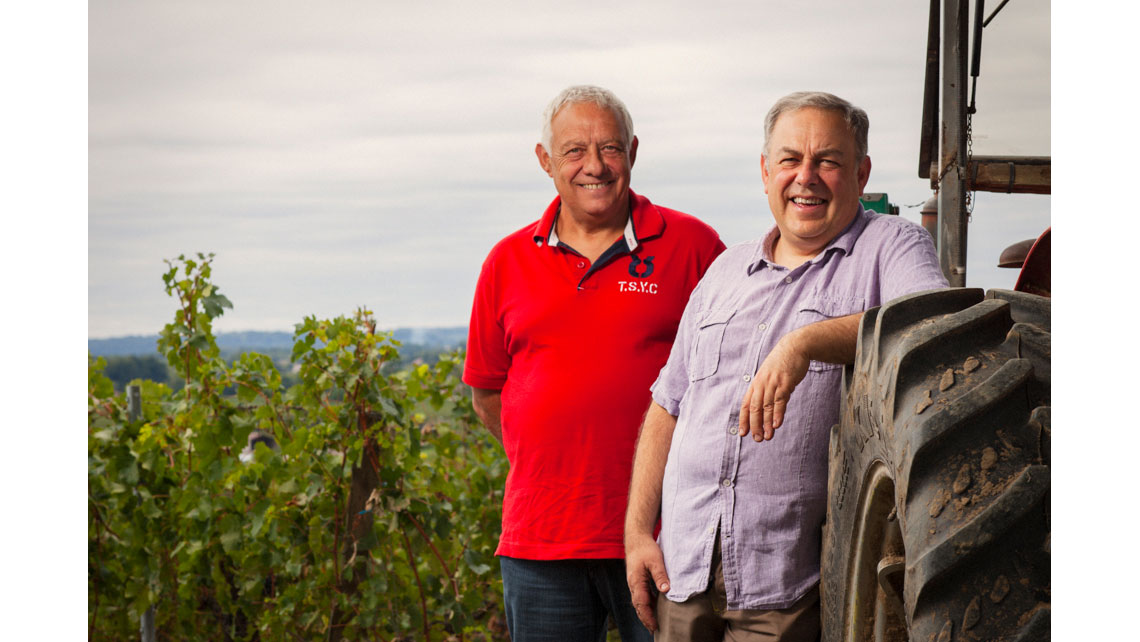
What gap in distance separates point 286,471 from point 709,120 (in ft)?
5.66

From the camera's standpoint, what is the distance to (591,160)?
204 centimetres

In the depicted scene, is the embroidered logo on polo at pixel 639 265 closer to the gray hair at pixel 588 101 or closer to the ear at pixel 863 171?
the gray hair at pixel 588 101

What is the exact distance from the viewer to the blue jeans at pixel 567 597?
2.07 metres

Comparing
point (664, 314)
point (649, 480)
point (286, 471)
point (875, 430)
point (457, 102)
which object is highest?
point (457, 102)

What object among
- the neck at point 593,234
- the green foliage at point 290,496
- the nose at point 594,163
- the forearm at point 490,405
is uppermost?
the nose at point 594,163

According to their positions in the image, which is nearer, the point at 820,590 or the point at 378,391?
the point at 820,590

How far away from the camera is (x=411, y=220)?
14.1 ft

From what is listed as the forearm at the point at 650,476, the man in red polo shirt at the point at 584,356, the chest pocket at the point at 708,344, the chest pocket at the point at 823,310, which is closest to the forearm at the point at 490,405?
the man in red polo shirt at the point at 584,356

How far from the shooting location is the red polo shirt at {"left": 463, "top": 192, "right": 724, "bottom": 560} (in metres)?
2.01

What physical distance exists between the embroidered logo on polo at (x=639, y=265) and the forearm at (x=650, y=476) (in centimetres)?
33

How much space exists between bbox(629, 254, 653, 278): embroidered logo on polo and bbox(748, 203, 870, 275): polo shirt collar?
393 millimetres

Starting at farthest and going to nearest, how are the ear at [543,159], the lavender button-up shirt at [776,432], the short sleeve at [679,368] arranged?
the ear at [543,159]
the short sleeve at [679,368]
the lavender button-up shirt at [776,432]
